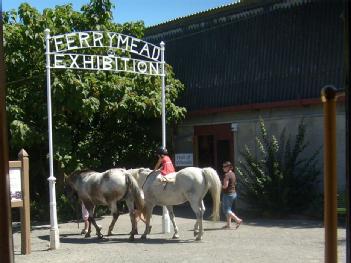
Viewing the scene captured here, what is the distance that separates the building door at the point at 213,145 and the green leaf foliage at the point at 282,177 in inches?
84.8

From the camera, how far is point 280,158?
14.6 m

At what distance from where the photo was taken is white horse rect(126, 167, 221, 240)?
1068 centimetres

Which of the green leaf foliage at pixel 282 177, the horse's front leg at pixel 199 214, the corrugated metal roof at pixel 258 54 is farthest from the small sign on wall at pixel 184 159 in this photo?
the horse's front leg at pixel 199 214

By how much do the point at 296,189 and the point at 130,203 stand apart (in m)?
4.68

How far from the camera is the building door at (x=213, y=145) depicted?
16.8m

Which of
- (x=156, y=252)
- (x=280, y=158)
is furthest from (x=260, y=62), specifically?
(x=156, y=252)

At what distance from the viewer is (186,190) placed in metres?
10.9

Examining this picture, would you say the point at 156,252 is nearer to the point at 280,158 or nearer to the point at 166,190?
the point at 166,190

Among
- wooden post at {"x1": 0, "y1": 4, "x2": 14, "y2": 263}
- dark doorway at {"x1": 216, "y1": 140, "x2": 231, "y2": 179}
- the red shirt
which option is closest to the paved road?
the red shirt

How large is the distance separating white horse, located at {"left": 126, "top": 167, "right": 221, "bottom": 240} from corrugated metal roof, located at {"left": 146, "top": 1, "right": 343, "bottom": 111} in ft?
13.4

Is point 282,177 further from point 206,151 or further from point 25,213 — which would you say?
point 25,213

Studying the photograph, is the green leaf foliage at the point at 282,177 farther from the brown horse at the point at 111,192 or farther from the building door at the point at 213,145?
the brown horse at the point at 111,192

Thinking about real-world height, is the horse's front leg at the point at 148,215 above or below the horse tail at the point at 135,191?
below

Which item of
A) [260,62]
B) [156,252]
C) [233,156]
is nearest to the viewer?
[156,252]
